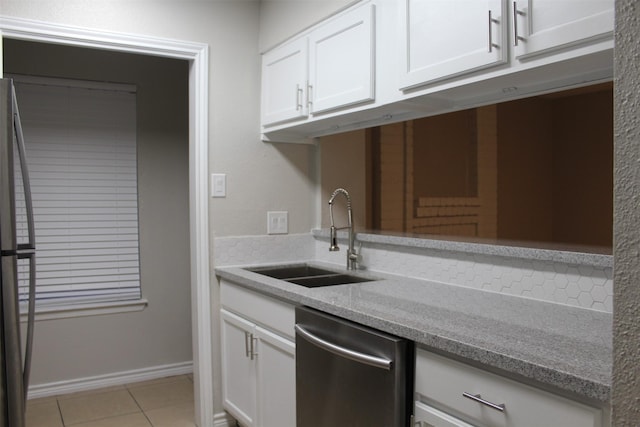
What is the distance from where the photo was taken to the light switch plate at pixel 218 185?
8.79ft

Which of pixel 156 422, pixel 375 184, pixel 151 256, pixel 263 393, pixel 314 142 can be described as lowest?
pixel 156 422

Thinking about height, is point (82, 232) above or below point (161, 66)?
below

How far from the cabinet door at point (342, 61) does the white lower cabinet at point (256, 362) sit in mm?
875

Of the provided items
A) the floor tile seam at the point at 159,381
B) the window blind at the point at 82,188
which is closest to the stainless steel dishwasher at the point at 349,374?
the floor tile seam at the point at 159,381

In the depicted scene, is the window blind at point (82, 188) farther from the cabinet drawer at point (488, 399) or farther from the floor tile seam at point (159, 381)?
the cabinet drawer at point (488, 399)

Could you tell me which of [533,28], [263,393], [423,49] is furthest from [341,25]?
[263,393]

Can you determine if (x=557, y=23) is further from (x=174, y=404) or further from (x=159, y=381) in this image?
(x=159, y=381)

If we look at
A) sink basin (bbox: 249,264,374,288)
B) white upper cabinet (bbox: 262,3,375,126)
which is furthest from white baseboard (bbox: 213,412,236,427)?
white upper cabinet (bbox: 262,3,375,126)

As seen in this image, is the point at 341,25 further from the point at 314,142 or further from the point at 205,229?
the point at 205,229

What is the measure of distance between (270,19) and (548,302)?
6.28 feet

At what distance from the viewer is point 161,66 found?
3506mm

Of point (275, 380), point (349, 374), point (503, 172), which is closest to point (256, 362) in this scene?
point (275, 380)

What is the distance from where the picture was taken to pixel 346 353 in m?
1.65

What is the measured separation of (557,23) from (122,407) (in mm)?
2932
